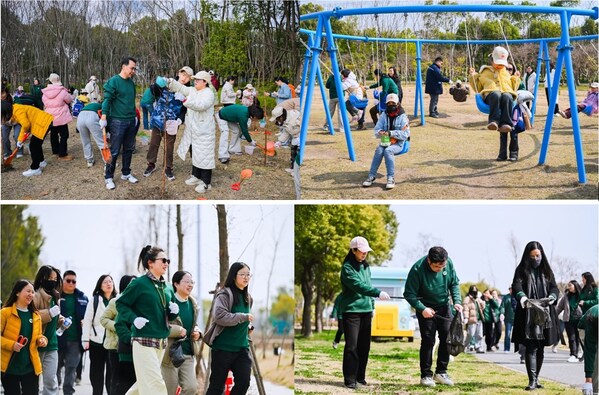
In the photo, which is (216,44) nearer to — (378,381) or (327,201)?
(327,201)

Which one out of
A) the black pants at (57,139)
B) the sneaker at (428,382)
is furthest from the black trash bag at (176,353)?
the black pants at (57,139)

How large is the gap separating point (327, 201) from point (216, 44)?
2.19 m

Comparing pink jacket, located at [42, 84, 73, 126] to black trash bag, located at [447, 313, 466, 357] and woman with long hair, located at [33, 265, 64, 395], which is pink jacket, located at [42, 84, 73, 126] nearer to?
woman with long hair, located at [33, 265, 64, 395]

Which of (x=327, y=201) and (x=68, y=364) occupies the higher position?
(x=327, y=201)

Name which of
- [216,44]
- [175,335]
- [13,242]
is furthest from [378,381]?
[13,242]

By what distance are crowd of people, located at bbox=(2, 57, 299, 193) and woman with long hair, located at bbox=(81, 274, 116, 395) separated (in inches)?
70.1

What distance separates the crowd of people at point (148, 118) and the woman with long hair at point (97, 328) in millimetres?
1780

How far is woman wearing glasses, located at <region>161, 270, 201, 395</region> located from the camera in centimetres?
656

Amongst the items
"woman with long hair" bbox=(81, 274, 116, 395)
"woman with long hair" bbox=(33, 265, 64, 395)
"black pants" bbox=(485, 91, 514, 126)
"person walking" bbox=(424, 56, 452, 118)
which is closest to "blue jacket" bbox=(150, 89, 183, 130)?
"woman with long hair" bbox=(81, 274, 116, 395)

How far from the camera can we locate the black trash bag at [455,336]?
6.91 m

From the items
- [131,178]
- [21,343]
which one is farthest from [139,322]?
[131,178]

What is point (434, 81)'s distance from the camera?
11820mm

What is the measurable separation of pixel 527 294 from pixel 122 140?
13.7ft

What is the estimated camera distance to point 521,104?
8.59 meters
